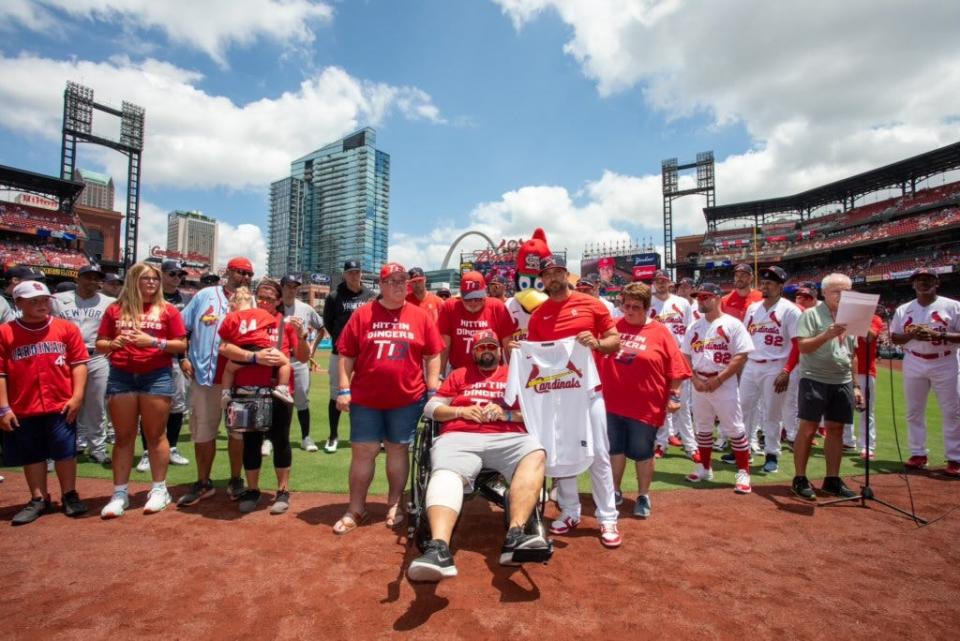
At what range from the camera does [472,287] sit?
4.69 meters

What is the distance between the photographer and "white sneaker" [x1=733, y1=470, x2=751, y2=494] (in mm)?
5004

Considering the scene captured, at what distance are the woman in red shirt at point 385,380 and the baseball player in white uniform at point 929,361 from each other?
5.71m

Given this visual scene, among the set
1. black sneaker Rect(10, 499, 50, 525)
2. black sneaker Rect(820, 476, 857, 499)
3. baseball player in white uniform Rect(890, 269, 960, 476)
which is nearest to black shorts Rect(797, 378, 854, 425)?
black sneaker Rect(820, 476, 857, 499)

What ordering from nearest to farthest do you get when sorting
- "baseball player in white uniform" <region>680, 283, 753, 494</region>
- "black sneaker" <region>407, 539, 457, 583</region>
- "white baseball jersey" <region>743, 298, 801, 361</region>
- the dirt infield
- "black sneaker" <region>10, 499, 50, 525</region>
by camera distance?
"black sneaker" <region>407, 539, 457, 583</region>, the dirt infield, "black sneaker" <region>10, 499, 50, 525</region>, "baseball player in white uniform" <region>680, 283, 753, 494</region>, "white baseball jersey" <region>743, 298, 801, 361</region>

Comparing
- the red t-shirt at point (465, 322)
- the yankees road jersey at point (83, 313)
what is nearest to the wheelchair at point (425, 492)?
the red t-shirt at point (465, 322)

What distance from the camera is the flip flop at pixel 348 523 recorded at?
3.92 metres

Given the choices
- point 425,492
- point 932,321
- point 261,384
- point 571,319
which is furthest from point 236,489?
point 932,321

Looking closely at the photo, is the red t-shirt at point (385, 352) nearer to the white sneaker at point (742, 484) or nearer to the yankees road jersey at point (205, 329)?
the yankees road jersey at point (205, 329)

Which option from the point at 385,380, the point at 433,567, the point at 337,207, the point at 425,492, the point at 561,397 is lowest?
the point at 433,567

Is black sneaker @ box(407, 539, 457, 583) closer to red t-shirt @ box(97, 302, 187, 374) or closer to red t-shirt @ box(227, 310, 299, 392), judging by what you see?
red t-shirt @ box(227, 310, 299, 392)

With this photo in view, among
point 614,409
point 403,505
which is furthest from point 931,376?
point 403,505

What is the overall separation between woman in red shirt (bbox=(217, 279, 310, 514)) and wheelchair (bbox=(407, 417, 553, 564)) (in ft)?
4.67

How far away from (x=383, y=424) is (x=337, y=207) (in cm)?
11250

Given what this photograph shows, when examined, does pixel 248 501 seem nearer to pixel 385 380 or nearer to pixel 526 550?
pixel 385 380
